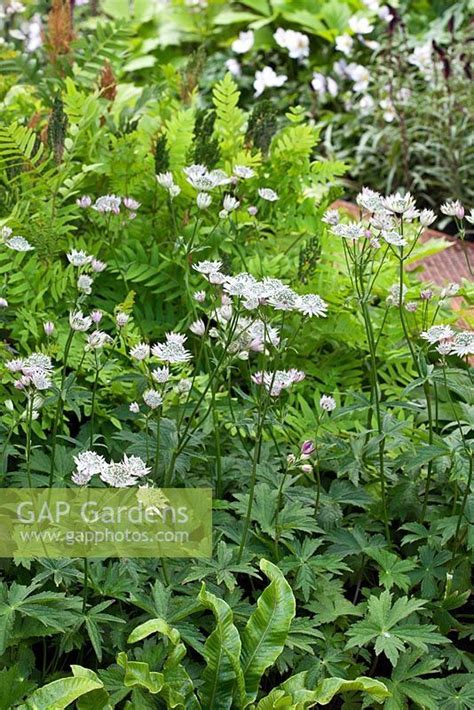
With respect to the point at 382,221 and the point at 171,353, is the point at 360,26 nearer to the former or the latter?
the point at 382,221

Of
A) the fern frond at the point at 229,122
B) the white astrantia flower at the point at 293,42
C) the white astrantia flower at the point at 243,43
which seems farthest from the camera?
the white astrantia flower at the point at 243,43

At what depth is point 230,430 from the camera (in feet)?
6.10

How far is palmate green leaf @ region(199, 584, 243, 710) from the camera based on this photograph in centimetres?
141

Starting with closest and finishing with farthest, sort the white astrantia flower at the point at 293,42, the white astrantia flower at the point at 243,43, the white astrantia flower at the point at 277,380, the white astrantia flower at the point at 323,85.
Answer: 1. the white astrantia flower at the point at 277,380
2. the white astrantia flower at the point at 323,85
3. the white astrantia flower at the point at 293,42
4. the white astrantia flower at the point at 243,43

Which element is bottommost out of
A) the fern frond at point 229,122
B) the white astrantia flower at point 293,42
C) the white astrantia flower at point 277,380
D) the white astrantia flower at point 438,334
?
the white astrantia flower at point 277,380

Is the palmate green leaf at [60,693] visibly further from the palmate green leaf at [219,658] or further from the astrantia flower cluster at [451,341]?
the astrantia flower cluster at [451,341]

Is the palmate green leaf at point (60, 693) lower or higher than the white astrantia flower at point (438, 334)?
lower

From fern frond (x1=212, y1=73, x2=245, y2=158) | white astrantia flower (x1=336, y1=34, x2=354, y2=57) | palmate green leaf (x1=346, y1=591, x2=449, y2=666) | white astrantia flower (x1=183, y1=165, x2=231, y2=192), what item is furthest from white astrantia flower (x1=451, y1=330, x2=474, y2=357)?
white astrantia flower (x1=336, y1=34, x2=354, y2=57)

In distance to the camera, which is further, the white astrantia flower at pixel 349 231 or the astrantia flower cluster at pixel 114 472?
the white astrantia flower at pixel 349 231

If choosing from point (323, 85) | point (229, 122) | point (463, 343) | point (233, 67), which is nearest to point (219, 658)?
point (463, 343)

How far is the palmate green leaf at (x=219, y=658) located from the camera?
55.6 inches

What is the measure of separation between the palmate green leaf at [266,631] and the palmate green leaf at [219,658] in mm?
29

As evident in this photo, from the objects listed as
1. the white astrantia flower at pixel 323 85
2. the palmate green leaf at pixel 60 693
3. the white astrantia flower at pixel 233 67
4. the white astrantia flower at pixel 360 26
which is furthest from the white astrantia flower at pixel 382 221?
the white astrantia flower at pixel 233 67

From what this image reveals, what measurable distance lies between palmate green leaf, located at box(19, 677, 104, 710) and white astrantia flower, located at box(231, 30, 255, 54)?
152 inches
